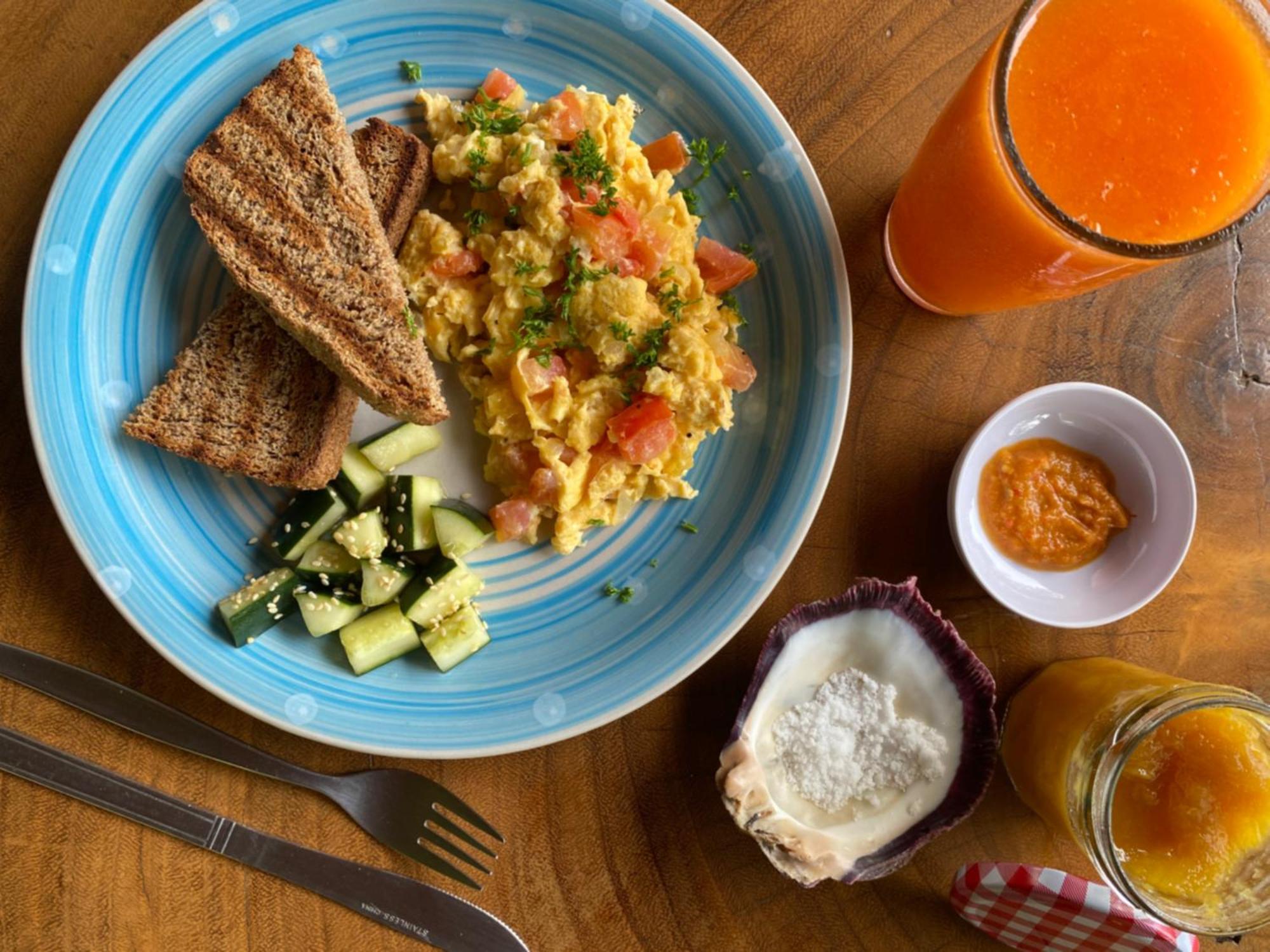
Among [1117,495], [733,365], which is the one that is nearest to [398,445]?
[733,365]

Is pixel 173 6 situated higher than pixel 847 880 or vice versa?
pixel 173 6

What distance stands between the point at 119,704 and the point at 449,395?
129 cm

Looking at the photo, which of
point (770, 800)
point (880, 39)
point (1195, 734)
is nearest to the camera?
point (1195, 734)

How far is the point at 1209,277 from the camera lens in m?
2.94

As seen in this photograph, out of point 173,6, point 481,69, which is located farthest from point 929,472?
point 173,6

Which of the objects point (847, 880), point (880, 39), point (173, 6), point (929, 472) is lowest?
point (847, 880)

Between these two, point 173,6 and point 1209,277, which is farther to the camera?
point 1209,277

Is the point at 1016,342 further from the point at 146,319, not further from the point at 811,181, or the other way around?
the point at 146,319

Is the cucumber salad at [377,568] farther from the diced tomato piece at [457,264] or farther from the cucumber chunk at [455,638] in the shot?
the diced tomato piece at [457,264]

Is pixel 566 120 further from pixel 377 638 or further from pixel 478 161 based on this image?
pixel 377 638

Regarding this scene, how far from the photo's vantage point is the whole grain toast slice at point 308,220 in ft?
8.10

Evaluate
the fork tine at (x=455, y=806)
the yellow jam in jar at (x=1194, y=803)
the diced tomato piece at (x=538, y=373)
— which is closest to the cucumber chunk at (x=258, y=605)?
the fork tine at (x=455, y=806)

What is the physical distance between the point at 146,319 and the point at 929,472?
2332 millimetres

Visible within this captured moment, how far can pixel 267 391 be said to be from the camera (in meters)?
2.58
